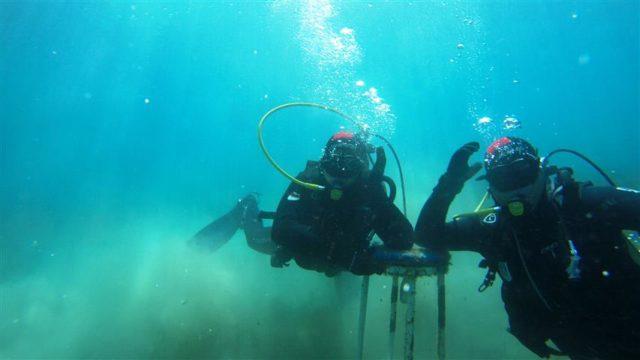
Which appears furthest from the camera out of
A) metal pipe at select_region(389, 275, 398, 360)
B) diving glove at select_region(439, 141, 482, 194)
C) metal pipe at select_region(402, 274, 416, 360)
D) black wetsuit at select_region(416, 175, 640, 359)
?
diving glove at select_region(439, 141, 482, 194)

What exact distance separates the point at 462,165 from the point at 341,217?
1532 mm

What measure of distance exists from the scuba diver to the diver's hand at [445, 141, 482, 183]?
82cm

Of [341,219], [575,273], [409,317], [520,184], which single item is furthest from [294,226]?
[575,273]

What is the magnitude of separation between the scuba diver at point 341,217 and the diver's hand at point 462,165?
0.82 meters

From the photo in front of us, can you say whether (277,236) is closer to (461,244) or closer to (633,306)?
(461,244)

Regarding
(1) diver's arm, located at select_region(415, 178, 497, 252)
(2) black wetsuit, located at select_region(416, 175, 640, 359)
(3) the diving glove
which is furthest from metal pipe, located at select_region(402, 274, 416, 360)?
(3) the diving glove

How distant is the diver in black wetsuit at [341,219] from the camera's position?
12.5ft

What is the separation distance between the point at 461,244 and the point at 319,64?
98.9 ft

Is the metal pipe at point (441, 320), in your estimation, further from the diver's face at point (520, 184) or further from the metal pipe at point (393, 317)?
the diver's face at point (520, 184)

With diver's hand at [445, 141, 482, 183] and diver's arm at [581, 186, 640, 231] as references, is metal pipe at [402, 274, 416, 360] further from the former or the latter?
diver's arm at [581, 186, 640, 231]

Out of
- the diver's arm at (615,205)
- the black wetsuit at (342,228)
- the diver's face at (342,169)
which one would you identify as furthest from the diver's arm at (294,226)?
the diver's arm at (615,205)

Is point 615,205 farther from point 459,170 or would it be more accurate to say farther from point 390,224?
point 390,224

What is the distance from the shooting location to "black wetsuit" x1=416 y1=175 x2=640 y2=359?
8.95 feet

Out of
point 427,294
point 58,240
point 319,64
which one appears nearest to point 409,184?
point 319,64
